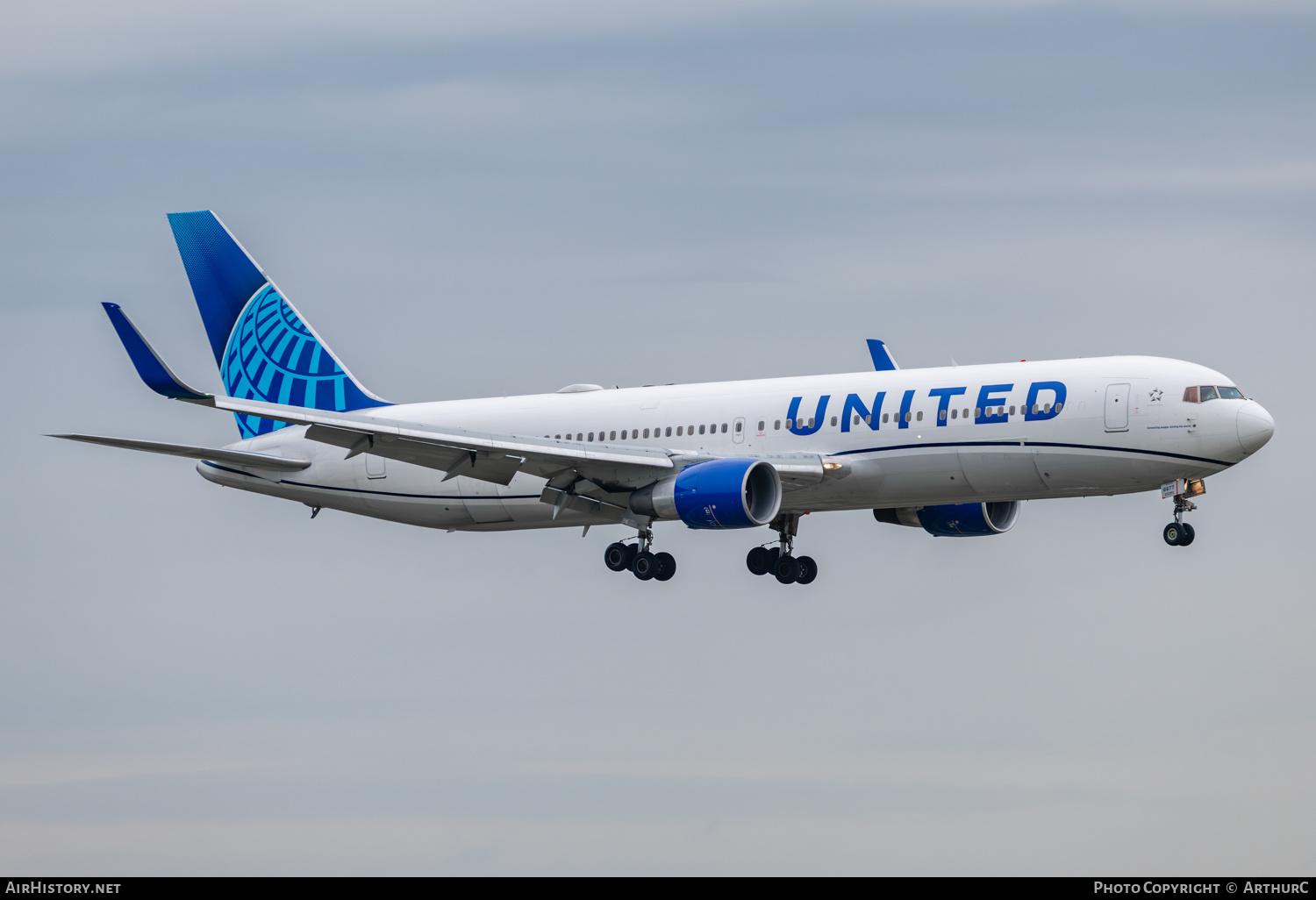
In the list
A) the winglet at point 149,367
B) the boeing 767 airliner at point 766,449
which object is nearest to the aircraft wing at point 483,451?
the boeing 767 airliner at point 766,449

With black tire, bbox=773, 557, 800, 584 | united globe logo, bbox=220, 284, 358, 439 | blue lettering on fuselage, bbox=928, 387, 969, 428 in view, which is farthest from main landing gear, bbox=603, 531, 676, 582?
united globe logo, bbox=220, 284, 358, 439

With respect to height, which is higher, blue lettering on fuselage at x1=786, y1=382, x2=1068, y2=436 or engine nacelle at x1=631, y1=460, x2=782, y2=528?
blue lettering on fuselage at x1=786, y1=382, x2=1068, y2=436

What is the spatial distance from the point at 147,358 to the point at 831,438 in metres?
17.2

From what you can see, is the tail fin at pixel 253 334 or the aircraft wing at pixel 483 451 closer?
the aircraft wing at pixel 483 451

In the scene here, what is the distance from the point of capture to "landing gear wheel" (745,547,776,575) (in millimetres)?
52531

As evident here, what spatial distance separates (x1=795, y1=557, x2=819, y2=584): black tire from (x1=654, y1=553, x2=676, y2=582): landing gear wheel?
518cm

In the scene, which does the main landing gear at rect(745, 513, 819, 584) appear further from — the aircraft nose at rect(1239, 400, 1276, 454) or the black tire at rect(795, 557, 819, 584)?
the aircraft nose at rect(1239, 400, 1276, 454)

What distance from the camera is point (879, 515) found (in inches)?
2087

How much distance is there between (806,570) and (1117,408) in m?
12.2

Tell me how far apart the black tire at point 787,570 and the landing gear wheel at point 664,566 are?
15.9 feet

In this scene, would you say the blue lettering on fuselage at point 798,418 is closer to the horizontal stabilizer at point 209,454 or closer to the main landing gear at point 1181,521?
the main landing gear at point 1181,521

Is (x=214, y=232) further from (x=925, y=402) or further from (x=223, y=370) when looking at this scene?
(x=925, y=402)

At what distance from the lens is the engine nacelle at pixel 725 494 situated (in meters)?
43.8

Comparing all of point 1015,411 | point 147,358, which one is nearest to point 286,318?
point 147,358
